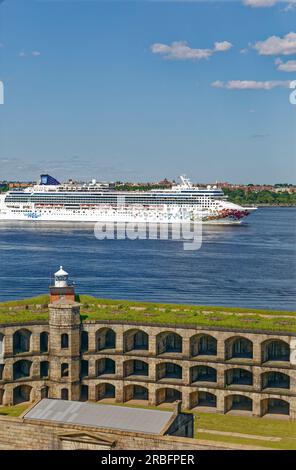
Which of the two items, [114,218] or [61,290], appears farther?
[114,218]

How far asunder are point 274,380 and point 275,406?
1481mm

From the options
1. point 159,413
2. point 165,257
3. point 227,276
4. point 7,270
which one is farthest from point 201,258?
point 159,413

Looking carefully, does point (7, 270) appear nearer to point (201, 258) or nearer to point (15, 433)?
point (201, 258)

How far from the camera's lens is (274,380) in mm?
44719

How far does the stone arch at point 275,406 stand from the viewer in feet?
142

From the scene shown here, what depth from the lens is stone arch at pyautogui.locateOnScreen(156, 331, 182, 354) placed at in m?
45.8

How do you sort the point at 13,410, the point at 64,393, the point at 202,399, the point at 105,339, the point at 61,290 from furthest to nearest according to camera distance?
the point at 61,290, the point at 105,339, the point at 202,399, the point at 64,393, the point at 13,410

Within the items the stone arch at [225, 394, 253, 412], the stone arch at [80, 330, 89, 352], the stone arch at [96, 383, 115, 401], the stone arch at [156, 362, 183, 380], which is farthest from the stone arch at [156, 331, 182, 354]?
the stone arch at [80, 330, 89, 352]

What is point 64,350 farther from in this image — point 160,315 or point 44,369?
point 160,315

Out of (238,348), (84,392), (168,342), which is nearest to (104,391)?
(84,392)

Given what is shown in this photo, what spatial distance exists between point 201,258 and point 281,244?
2230 centimetres

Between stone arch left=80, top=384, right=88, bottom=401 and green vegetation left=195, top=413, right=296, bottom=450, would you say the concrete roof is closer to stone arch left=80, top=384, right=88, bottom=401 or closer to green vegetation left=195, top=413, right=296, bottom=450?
green vegetation left=195, top=413, right=296, bottom=450

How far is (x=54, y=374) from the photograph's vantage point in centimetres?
4544
